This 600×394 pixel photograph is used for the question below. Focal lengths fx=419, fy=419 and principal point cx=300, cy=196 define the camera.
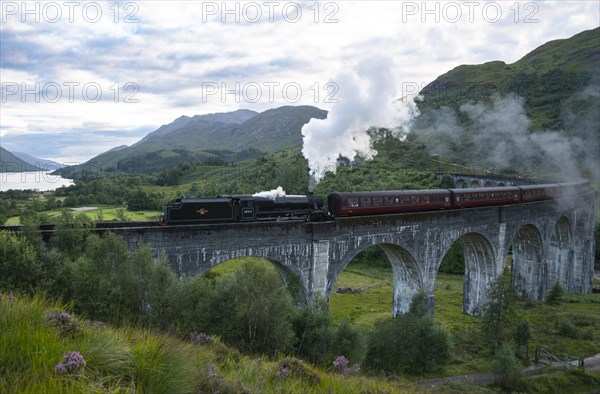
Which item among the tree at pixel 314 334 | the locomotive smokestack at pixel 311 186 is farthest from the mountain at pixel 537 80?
the tree at pixel 314 334

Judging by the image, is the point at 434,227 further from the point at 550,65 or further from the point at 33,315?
the point at 550,65

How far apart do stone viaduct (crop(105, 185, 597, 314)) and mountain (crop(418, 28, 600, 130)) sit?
68329 mm

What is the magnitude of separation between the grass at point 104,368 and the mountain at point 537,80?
119 metres

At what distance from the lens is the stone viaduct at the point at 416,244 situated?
21.6 metres

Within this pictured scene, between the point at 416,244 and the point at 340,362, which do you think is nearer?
the point at 340,362

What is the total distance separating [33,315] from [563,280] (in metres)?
57.0

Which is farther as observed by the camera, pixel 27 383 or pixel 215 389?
pixel 215 389

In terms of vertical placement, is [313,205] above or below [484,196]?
below

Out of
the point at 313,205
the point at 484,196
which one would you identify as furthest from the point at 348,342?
the point at 484,196

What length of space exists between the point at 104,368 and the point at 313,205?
846 inches

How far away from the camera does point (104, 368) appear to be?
4.84m

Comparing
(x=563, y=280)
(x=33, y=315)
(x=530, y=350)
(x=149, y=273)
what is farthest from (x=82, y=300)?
(x=563, y=280)

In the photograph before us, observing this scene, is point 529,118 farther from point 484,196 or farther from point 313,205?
point 313,205

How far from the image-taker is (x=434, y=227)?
3041cm
